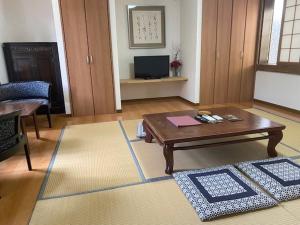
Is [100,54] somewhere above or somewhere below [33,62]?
above

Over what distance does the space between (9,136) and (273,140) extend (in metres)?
2.52

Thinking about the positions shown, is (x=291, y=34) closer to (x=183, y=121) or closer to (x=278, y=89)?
(x=278, y=89)

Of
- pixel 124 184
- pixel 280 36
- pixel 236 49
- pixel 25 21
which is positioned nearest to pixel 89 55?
pixel 25 21

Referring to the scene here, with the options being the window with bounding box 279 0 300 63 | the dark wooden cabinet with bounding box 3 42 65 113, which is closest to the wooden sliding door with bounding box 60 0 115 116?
the dark wooden cabinet with bounding box 3 42 65 113


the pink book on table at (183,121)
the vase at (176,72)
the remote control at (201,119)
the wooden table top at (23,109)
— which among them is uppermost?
the vase at (176,72)

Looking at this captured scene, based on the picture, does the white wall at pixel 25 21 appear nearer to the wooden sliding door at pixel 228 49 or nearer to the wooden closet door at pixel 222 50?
the wooden sliding door at pixel 228 49

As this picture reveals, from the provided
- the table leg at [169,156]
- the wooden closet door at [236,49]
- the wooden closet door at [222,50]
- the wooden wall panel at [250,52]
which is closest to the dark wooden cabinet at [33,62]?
the table leg at [169,156]

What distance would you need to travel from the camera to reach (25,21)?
408 centimetres

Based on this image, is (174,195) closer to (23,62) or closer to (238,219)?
(238,219)

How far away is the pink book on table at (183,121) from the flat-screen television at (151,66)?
2.37m

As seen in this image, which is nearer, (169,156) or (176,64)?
(169,156)

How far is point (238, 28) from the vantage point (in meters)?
4.47

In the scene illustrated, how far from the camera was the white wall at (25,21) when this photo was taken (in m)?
3.99

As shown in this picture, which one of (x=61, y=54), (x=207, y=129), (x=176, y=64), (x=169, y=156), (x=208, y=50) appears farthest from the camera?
(x=176, y=64)
